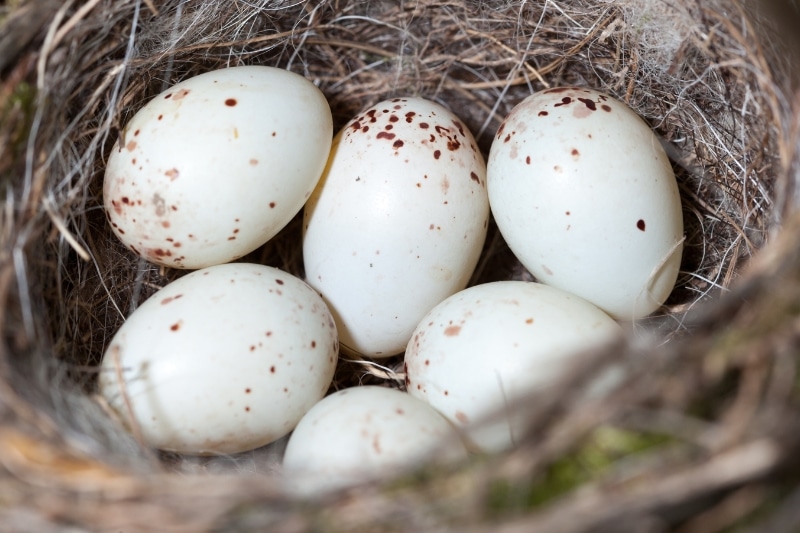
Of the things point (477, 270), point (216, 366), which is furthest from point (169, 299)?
point (477, 270)

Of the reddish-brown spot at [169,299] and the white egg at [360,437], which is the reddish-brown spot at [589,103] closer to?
the white egg at [360,437]

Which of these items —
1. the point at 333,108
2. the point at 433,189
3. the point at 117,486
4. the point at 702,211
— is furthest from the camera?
the point at 333,108

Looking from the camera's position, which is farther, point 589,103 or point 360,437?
point 589,103

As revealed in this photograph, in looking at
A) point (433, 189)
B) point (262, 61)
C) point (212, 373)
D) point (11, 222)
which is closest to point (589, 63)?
point (433, 189)

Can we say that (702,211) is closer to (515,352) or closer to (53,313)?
(515,352)

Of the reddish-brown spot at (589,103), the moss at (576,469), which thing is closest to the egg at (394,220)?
the reddish-brown spot at (589,103)

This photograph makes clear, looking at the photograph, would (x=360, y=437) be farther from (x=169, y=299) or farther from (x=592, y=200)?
(x=592, y=200)

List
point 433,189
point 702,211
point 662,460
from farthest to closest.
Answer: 1. point 702,211
2. point 433,189
3. point 662,460
